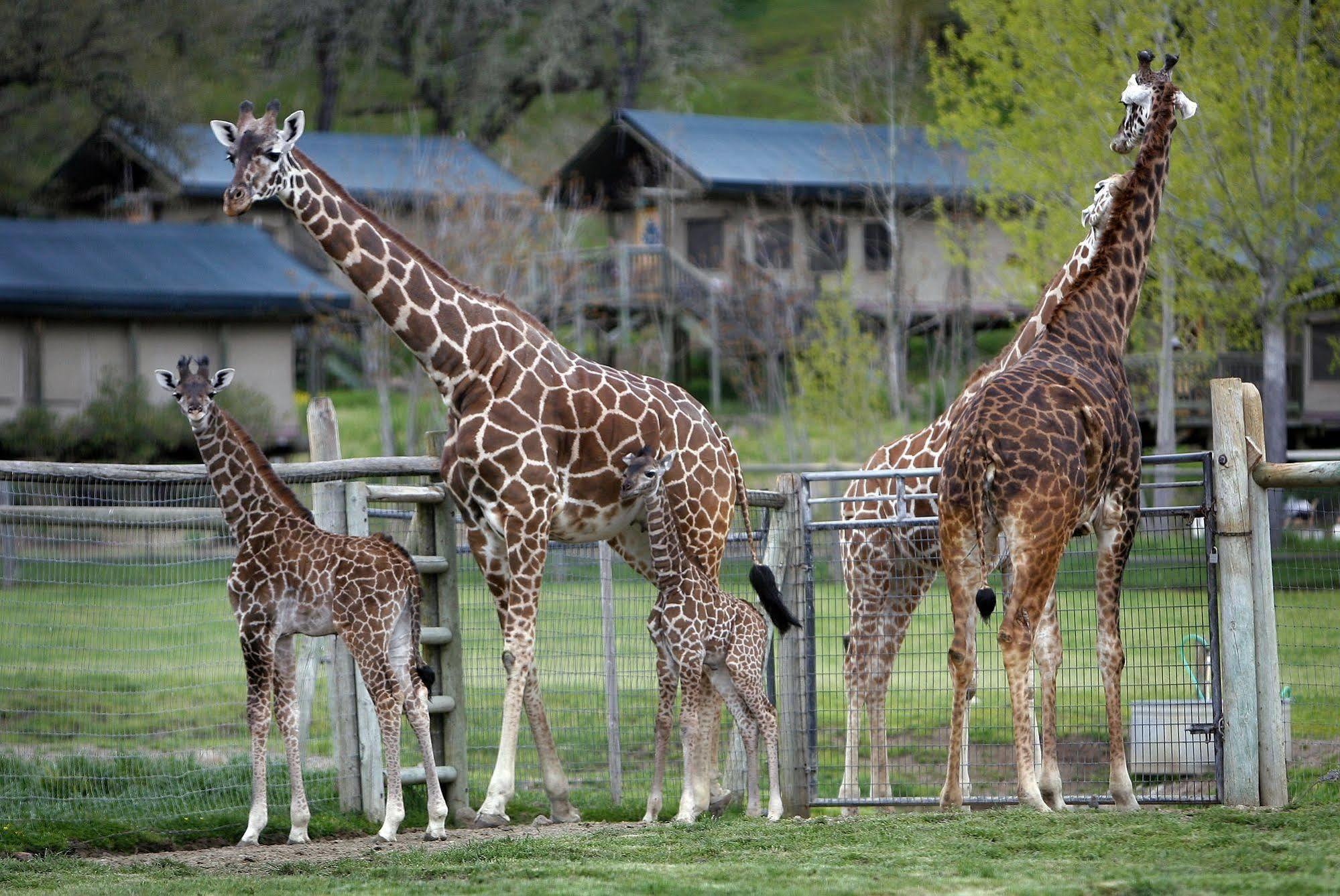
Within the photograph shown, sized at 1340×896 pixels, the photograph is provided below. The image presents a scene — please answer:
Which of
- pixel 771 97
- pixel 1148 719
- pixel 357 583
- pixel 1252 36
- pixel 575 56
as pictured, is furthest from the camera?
pixel 771 97

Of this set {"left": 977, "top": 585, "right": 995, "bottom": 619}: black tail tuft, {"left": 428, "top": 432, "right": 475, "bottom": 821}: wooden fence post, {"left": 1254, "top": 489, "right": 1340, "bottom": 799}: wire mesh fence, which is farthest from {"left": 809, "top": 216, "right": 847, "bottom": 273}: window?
{"left": 977, "top": 585, "right": 995, "bottom": 619}: black tail tuft

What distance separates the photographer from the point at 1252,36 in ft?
67.0

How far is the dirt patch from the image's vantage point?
6.99 metres

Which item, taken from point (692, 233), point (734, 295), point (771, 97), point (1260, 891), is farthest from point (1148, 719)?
point (771, 97)

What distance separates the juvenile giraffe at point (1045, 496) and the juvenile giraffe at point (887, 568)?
0.87m

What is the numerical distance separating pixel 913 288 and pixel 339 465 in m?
27.1

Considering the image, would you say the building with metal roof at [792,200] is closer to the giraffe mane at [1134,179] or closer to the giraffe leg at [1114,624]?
the giraffe mane at [1134,179]

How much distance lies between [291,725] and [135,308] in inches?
883

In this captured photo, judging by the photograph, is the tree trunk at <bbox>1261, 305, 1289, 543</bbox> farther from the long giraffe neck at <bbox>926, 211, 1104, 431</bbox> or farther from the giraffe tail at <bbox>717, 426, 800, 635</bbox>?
the giraffe tail at <bbox>717, 426, 800, 635</bbox>

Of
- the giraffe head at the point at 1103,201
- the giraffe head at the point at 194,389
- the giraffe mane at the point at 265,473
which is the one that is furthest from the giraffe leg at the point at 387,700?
the giraffe head at the point at 1103,201

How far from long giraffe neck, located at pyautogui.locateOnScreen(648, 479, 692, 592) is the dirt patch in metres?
1.28

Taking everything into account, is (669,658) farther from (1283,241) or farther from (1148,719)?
(1283,241)

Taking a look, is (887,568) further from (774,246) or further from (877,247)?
(877,247)

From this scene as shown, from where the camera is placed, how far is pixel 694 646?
7.99 m
